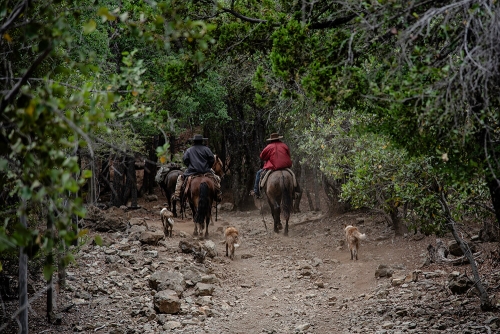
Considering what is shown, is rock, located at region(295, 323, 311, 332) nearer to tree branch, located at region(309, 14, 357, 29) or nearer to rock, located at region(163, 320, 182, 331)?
rock, located at region(163, 320, 182, 331)

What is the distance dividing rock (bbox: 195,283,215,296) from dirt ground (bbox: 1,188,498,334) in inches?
5.6

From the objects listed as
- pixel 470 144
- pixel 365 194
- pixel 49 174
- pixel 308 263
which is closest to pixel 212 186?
pixel 308 263

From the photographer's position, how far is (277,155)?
16688 millimetres

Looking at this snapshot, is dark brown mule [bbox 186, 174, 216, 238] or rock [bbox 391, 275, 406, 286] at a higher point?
dark brown mule [bbox 186, 174, 216, 238]

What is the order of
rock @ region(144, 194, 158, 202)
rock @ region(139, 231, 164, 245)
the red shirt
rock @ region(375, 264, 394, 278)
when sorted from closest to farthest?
rock @ region(375, 264, 394, 278)
rock @ region(139, 231, 164, 245)
the red shirt
rock @ region(144, 194, 158, 202)

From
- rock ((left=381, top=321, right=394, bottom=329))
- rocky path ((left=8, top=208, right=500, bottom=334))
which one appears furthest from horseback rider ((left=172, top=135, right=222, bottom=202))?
rock ((left=381, top=321, right=394, bottom=329))

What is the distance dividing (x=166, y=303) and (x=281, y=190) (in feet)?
27.9

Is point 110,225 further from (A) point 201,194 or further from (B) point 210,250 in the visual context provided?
(B) point 210,250

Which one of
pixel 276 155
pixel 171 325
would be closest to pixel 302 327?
pixel 171 325

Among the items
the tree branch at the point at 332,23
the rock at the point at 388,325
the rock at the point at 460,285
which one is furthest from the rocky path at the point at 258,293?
the tree branch at the point at 332,23

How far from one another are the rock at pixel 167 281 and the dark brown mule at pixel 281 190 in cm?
692

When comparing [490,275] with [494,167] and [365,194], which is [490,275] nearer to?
[365,194]

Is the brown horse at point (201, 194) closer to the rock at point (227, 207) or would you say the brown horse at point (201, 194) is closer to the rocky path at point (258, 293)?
the rocky path at point (258, 293)

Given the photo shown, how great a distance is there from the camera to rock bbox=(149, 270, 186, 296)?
9.43 metres
